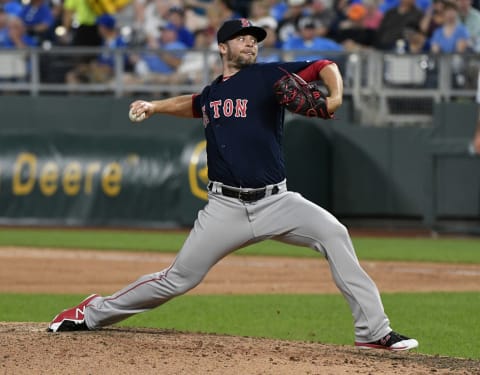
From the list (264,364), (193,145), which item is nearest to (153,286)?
(264,364)

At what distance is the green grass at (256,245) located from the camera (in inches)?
539

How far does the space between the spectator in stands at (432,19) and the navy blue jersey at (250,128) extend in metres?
10.3

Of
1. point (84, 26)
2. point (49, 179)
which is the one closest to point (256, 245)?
point (49, 179)

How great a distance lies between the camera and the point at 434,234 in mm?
16328

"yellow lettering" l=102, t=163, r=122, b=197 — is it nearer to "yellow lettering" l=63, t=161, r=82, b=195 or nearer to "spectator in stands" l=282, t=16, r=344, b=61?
"yellow lettering" l=63, t=161, r=82, b=195

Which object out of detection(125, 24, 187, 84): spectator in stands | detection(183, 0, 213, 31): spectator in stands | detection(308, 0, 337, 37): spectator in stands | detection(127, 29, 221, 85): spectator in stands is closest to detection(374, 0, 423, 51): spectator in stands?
detection(308, 0, 337, 37): spectator in stands

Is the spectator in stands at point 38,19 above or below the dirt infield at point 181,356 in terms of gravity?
above

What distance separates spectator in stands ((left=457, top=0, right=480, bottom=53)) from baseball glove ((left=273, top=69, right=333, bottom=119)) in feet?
33.1

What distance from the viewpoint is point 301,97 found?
20.3 ft

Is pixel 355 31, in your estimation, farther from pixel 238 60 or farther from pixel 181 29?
pixel 238 60

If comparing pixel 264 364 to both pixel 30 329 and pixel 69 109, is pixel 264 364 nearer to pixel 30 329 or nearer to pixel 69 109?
pixel 30 329

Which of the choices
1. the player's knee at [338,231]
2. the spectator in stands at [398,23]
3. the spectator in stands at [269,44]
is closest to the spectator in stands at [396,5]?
the spectator in stands at [398,23]

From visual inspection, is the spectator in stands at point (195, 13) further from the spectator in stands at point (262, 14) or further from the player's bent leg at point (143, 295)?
the player's bent leg at point (143, 295)

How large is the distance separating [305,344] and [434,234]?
953 cm
